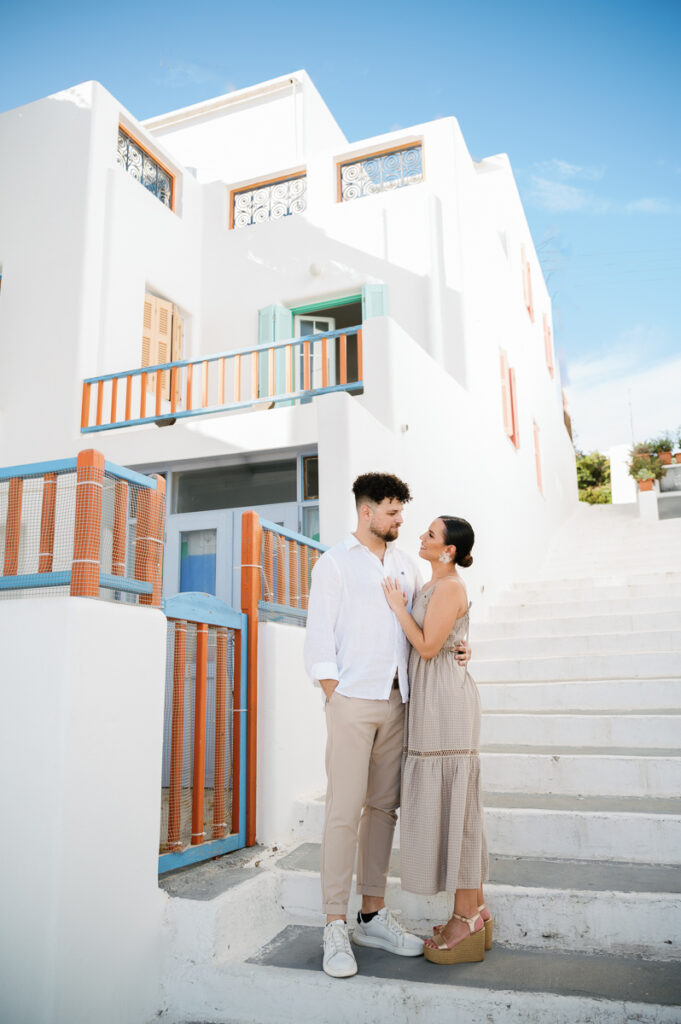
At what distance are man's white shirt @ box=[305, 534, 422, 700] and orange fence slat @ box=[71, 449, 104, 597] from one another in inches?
29.6

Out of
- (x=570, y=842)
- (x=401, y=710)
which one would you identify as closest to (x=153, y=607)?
(x=401, y=710)

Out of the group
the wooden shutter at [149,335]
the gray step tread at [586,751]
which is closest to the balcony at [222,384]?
the wooden shutter at [149,335]

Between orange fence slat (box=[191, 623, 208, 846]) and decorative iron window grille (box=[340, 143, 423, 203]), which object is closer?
orange fence slat (box=[191, 623, 208, 846])

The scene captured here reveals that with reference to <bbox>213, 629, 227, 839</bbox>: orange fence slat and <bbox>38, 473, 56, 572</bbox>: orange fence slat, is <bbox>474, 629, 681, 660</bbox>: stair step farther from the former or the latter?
<bbox>38, 473, 56, 572</bbox>: orange fence slat

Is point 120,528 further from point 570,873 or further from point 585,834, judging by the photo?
point 585,834

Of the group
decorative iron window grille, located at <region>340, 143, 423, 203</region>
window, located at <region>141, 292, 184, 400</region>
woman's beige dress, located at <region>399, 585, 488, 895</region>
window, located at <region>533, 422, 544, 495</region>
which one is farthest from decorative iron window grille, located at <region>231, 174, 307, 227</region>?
woman's beige dress, located at <region>399, 585, 488, 895</region>

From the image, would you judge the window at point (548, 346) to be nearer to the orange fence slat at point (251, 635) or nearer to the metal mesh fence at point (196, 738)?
the orange fence slat at point (251, 635)

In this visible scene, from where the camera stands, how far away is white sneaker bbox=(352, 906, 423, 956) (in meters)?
2.60

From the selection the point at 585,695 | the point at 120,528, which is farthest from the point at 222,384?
the point at 120,528

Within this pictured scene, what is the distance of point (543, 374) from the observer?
532 inches

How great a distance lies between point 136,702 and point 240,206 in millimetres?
8455

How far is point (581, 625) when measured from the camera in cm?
618

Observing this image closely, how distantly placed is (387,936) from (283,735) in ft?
3.76

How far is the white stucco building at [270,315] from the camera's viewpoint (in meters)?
6.57
